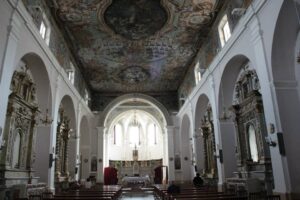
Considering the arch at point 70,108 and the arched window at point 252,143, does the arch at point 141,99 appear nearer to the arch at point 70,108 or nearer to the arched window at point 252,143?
the arch at point 70,108

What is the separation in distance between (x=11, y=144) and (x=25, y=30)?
11.7 feet

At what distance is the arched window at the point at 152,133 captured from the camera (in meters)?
30.4

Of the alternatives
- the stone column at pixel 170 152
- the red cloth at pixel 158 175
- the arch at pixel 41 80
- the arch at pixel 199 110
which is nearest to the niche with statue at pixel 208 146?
the arch at pixel 199 110

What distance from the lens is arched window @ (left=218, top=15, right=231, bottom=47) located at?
35.8 ft

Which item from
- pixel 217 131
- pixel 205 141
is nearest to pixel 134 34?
pixel 217 131

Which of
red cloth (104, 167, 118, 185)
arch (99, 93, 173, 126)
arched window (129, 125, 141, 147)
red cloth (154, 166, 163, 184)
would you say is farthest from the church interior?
arched window (129, 125, 141, 147)

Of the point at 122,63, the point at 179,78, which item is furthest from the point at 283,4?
the point at 179,78

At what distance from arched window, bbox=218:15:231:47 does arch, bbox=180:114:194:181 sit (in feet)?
28.1

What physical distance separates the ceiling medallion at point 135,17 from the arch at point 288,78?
5.30 meters

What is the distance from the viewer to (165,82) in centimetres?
2012

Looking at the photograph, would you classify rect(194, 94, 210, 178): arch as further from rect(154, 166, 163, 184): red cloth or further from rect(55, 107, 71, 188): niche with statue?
rect(154, 166, 163, 184): red cloth

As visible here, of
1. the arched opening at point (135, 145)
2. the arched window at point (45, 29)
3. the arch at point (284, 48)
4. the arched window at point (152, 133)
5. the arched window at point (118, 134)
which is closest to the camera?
the arch at point (284, 48)

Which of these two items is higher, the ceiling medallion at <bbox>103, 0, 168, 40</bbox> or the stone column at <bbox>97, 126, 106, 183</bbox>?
the ceiling medallion at <bbox>103, 0, 168, 40</bbox>

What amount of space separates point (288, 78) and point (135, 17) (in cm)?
695
